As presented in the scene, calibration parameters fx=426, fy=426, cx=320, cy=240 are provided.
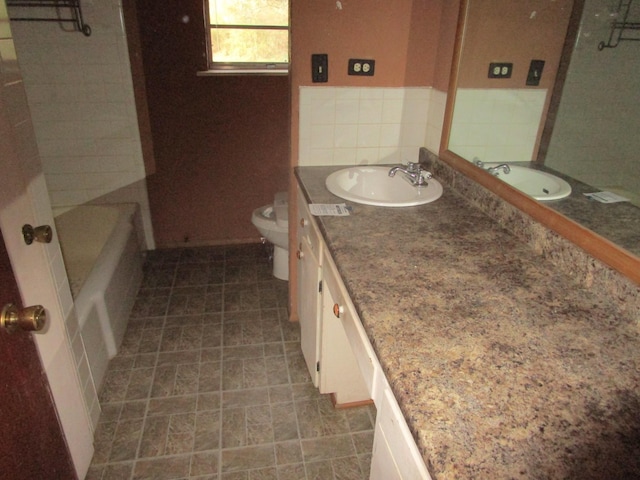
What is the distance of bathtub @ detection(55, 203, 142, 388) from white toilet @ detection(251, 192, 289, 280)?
766mm

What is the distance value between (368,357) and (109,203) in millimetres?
2464

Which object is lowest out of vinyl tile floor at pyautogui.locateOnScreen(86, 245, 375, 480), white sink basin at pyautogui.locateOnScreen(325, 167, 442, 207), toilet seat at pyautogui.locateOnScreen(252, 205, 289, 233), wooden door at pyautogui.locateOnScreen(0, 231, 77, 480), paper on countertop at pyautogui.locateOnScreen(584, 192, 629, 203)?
vinyl tile floor at pyautogui.locateOnScreen(86, 245, 375, 480)

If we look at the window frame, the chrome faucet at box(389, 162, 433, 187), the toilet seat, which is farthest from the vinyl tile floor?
the window frame

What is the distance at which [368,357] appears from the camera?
3.13 ft

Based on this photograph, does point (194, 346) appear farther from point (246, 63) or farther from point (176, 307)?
point (246, 63)

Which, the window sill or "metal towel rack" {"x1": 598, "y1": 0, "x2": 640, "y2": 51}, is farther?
the window sill

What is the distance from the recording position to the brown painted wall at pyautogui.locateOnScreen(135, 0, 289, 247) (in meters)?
2.54

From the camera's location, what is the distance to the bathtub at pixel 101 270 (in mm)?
1847

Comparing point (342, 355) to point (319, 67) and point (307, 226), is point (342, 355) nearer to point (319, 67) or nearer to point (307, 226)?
point (307, 226)

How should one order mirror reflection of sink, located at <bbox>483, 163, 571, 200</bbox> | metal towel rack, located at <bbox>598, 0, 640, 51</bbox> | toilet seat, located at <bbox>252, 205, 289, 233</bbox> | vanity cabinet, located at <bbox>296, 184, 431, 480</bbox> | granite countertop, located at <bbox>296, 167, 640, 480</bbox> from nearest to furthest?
granite countertop, located at <bbox>296, 167, 640, 480</bbox>, vanity cabinet, located at <bbox>296, 184, 431, 480</bbox>, metal towel rack, located at <bbox>598, 0, 640, 51</bbox>, mirror reflection of sink, located at <bbox>483, 163, 571, 200</bbox>, toilet seat, located at <bbox>252, 205, 289, 233</bbox>

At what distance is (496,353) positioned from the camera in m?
0.81

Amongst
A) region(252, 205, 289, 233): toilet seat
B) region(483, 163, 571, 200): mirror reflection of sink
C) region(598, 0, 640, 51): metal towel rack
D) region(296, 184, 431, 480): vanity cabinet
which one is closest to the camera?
region(296, 184, 431, 480): vanity cabinet

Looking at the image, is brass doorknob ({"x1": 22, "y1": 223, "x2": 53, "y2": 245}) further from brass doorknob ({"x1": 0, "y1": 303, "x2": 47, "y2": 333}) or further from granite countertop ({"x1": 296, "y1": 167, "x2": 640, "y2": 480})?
granite countertop ({"x1": 296, "y1": 167, "x2": 640, "y2": 480})

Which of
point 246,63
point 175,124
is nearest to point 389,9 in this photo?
point 246,63
